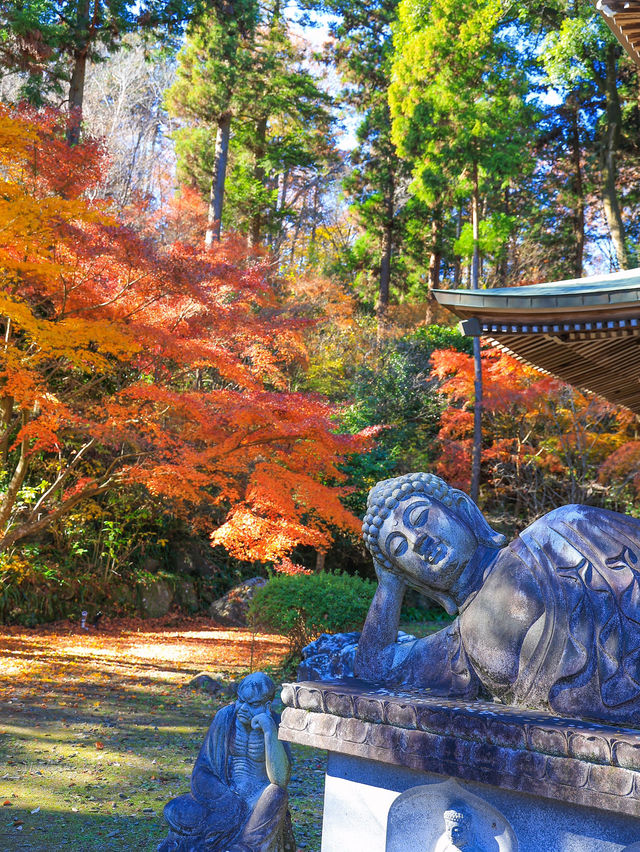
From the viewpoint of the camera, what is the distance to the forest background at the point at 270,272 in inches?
360

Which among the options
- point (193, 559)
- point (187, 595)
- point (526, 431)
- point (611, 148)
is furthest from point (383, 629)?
point (611, 148)

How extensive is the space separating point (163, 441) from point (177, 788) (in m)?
5.96

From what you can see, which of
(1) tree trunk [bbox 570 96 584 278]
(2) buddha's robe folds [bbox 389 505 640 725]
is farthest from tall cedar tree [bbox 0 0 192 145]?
(1) tree trunk [bbox 570 96 584 278]

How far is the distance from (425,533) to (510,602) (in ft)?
1.07

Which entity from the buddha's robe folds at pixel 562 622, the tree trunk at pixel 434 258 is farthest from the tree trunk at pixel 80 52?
the buddha's robe folds at pixel 562 622

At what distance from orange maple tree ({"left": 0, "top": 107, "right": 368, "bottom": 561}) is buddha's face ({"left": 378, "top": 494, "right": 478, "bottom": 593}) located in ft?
19.6

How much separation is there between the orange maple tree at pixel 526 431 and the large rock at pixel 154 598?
19.7 ft

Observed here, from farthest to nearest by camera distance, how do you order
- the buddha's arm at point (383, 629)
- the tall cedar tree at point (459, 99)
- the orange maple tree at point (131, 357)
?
the tall cedar tree at point (459, 99)
the orange maple tree at point (131, 357)
the buddha's arm at point (383, 629)

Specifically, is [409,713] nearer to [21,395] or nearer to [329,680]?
[329,680]

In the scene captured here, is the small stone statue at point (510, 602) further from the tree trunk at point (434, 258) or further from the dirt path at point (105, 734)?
the tree trunk at point (434, 258)

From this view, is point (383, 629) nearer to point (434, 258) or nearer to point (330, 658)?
point (330, 658)

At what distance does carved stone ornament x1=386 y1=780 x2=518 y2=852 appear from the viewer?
1.86 metres

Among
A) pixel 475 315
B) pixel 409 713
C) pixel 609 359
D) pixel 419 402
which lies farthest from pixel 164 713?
pixel 419 402

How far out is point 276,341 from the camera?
36.6ft
